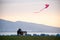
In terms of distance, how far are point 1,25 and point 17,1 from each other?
0.56m

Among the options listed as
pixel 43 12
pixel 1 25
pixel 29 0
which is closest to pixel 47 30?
pixel 43 12

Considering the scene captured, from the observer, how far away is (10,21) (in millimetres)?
3129

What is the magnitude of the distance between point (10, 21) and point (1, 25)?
0.19 metres

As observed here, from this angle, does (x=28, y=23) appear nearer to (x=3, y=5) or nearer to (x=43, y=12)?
(x=43, y=12)

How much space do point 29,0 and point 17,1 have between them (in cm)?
24

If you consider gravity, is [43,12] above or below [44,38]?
above

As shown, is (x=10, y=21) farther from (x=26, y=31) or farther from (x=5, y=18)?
(x=26, y=31)

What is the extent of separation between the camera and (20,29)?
310cm

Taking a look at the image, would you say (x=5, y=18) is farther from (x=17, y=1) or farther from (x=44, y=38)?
(x=44, y=38)

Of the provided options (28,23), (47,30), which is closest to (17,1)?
(28,23)

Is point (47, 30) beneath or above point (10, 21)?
beneath

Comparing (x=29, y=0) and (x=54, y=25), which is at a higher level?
(x=29, y=0)

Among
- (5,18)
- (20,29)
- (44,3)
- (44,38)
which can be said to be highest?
(44,3)

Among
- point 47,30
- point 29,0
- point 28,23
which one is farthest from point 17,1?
point 47,30
